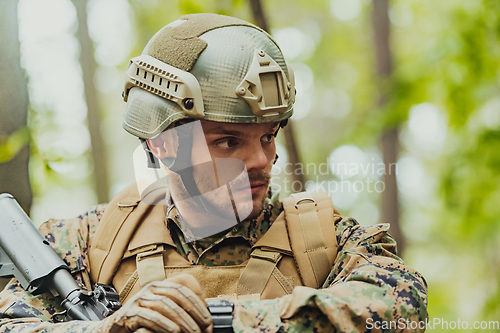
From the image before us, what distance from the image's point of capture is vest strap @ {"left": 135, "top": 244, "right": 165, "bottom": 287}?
2.01 meters

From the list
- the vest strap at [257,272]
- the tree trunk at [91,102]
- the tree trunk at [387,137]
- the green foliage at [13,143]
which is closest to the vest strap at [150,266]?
the vest strap at [257,272]

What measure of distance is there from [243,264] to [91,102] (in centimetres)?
520

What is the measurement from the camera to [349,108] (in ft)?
36.9

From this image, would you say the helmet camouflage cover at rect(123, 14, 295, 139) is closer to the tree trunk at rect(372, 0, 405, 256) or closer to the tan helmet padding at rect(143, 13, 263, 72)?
the tan helmet padding at rect(143, 13, 263, 72)

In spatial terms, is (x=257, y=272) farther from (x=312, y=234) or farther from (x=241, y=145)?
(x=241, y=145)

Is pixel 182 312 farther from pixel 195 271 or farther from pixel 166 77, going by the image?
pixel 166 77

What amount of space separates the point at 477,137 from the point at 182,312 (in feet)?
10.0

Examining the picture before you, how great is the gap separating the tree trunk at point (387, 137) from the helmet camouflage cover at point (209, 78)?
3.26m

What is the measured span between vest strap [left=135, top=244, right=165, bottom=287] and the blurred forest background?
954 mm

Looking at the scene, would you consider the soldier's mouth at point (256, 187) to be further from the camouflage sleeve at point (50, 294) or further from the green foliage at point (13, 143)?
the green foliage at point (13, 143)

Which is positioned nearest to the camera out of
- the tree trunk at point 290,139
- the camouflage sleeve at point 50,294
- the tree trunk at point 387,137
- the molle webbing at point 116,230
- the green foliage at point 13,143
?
the camouflage sleeve at point 50,294

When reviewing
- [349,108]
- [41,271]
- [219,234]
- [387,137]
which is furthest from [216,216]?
[349,108]

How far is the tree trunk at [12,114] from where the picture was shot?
2.47 meters

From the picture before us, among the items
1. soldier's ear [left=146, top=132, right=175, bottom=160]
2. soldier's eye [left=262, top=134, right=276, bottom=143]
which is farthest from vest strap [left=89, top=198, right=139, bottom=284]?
soldier's eye [left=262, top=134, right=276, bottom=143]
